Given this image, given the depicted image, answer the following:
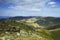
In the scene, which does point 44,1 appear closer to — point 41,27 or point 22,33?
point 41,27

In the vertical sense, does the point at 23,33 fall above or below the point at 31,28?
below

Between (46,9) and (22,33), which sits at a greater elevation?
(46,9)

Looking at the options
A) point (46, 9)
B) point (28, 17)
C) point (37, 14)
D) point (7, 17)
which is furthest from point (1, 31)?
point (46, 9)

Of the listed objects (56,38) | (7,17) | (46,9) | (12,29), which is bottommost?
(56,38)

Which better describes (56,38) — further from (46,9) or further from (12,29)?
(12,29)

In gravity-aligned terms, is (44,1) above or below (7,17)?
above

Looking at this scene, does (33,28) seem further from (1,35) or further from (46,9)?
(1,35)

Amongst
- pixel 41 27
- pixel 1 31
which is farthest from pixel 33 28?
pixel 1 31

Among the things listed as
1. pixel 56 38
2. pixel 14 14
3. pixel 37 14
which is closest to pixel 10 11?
pixel 14 14
